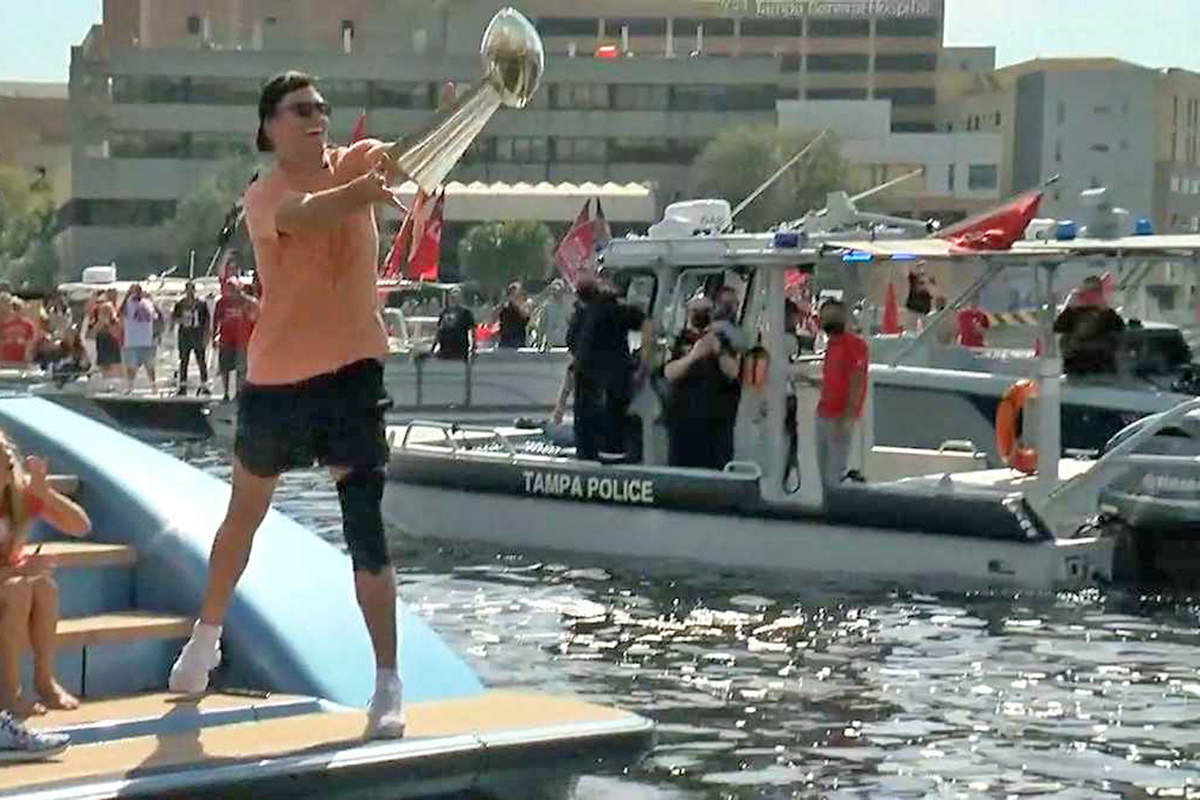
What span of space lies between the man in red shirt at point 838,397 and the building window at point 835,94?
12444 centimetres

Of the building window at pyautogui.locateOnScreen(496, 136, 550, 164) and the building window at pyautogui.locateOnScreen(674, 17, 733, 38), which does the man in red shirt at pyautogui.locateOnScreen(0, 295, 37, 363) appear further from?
the building window at pyautogui.locateOnScreen(674, 17, 733, 38)

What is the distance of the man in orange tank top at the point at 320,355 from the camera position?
6.56 metres

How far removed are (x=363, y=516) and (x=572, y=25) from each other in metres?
137

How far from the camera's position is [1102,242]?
17.0 m

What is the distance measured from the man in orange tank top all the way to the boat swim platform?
6.3 inches

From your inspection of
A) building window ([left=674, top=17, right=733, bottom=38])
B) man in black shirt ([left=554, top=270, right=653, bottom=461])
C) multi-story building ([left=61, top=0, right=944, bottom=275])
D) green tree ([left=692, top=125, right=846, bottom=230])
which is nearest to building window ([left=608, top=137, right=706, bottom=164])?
multi-story building ([left=61, top=0, right=944, bottom=275])

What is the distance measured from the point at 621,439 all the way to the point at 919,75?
→ 417 ft

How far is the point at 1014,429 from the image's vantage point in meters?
16.9

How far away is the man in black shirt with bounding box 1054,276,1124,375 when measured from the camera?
19125mm

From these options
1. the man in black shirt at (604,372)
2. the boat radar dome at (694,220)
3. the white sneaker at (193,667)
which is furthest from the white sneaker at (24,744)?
the boat radar dome at (694,220)

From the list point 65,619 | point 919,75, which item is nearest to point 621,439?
point 65,619

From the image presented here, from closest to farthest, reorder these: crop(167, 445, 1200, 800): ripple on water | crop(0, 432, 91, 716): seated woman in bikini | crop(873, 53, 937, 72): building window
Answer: crop(0, 432, 91, 716): seated woman in bikini
crop(167, 445, 1200, 800): ripple on water
crop(873, 53, 937, 72): building window

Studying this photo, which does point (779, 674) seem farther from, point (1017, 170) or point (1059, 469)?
point (1017, 170)

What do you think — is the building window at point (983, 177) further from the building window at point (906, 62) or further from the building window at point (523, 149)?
the building window at point (906, 62)
